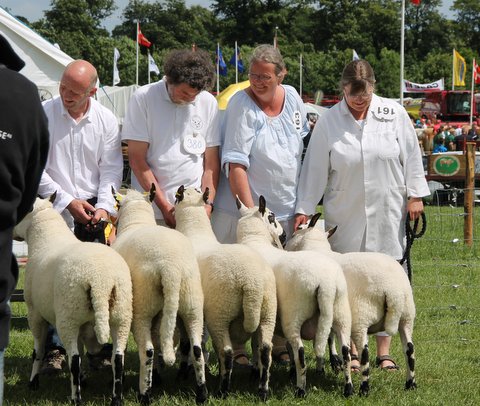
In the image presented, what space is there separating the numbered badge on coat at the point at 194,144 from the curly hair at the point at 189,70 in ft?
1.31

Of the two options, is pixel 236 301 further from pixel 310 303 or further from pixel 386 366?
pixel 386 366

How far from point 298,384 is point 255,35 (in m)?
87.7

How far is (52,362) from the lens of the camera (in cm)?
646

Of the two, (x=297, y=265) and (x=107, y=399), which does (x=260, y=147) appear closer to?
(x=297, y=265)

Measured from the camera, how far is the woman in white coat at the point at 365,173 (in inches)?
253

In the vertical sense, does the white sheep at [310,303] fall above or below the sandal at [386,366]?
above

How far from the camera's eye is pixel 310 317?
549cm

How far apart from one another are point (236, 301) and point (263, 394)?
0.61 meters

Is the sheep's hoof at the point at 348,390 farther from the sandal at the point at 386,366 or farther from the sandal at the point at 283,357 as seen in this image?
the sandal at the point at 283,357

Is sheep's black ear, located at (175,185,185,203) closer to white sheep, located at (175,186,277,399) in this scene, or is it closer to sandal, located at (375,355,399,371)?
Answer: white sheep, located at (175,186,277,399)

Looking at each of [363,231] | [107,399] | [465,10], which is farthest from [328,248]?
[465,10]

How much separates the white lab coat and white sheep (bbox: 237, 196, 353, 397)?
1.03m

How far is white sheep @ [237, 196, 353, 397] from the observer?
5.36 metres

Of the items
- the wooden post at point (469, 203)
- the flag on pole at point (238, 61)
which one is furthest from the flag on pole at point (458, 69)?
the wooden post at point (469, 203)
